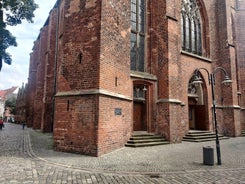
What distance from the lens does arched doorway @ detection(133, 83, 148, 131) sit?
44.4 ft

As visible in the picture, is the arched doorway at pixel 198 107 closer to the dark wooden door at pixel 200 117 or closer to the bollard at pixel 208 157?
the dark wooden door at pixel 200 117

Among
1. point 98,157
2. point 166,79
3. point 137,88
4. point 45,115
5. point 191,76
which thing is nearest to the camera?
point 98,157

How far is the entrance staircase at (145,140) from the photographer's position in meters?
10.7

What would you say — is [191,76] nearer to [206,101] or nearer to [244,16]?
[206,101]

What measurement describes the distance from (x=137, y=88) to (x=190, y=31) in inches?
272

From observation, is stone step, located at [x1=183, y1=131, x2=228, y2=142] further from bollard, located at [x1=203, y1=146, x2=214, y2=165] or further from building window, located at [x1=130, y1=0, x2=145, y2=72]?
bollard, located at [x1=203, y1=146, x2=214, y2=165]

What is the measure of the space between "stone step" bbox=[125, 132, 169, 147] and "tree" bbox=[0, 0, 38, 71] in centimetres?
990

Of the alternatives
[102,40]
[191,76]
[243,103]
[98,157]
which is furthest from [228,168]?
[243,103]

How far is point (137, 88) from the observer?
1408 cm

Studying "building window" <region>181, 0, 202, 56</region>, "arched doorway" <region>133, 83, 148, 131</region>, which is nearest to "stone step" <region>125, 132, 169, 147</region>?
"arched doorway" <region>133, 83, 148, 131</region>

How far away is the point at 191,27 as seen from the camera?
17.1 metres

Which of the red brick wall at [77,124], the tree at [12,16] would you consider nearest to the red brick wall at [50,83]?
the tree at [12,16]

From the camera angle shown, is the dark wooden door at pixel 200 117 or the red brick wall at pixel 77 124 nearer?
the red brick wall at pixel 77 124

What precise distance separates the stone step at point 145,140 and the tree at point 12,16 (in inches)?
390
